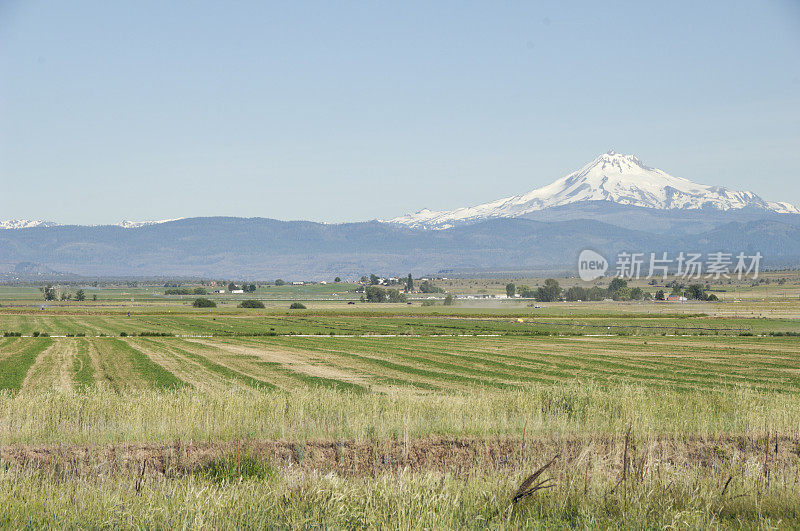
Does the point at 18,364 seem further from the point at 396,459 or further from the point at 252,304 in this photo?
the point at 252,304

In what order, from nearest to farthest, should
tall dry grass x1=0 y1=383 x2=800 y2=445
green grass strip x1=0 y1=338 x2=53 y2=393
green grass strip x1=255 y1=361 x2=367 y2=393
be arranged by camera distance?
tall dry grass x1=0 y1=383 x2=800 y2=445 < green grass strip x1=255 y1=361 x2=367 y2=393 < green grass strip x1=0 y1=338 x2=53 y2=393

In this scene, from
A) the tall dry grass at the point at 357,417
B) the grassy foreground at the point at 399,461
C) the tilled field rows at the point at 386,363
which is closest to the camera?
the grassy foreground at the point at 399,461

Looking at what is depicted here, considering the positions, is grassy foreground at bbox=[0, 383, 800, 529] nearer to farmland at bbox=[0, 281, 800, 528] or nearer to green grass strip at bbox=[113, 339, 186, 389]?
farmland at bbox=[0, 281, 800, 528]

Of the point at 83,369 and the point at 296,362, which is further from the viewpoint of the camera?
the point at 296,362

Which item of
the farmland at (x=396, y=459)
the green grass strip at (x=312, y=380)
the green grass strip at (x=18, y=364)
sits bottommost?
the green grass strip at (x=18, y=364)

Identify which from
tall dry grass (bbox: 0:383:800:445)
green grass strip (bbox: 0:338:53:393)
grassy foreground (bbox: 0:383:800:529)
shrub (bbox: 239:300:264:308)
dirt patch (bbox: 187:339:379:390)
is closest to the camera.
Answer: grassy foreground (bbox: 0:383:800:529)

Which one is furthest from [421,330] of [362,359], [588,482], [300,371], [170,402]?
[588,482]

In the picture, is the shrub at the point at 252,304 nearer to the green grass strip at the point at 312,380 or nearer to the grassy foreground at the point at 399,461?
the green grass strip at the point at 312,380

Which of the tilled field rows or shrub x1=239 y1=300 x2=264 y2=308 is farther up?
the tilled field rows

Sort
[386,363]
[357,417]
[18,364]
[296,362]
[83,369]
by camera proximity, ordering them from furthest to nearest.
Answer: [296,362] → [386,363] → [18,364] → [83,369] → [357,417]

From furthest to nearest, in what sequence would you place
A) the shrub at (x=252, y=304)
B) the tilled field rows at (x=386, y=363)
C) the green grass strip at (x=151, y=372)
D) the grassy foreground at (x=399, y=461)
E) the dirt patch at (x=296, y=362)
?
the shrub at (x=252, y=304)
the dirt patch at (x=296, y=362)
the tilled field rows at (x=386, y=363)
the green grass strip at (x=151, y=372)
the grassy foreground at (x=399, y=461)

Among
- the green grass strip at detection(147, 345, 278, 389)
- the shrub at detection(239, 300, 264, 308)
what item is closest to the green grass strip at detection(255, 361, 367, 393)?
the green grass strip at detection(147, 345, 278, 389)

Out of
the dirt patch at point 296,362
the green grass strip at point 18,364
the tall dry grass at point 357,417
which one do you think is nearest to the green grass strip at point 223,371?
the dirt patch at point 296,362

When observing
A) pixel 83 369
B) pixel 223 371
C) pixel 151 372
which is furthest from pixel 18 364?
pixel 223 371
